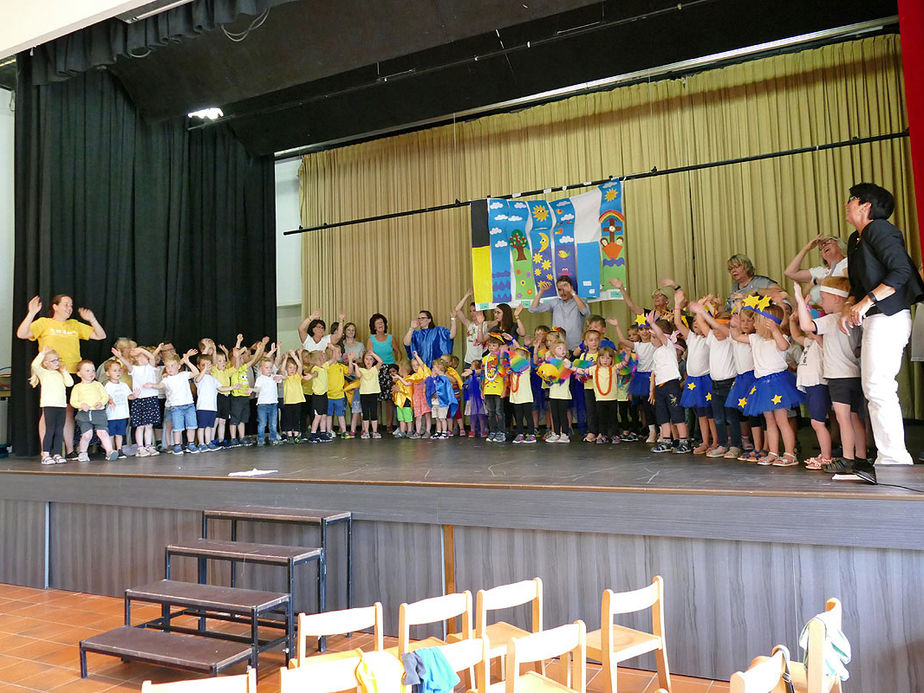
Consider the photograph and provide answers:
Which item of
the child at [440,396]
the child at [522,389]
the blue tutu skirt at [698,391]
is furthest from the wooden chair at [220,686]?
the child at [440,396]

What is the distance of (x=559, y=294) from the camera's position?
308 inches

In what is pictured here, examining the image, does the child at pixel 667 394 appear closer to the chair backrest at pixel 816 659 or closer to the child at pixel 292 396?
the chair backrest at pixel 816 659

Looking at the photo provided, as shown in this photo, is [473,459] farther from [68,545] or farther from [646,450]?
[68,545]

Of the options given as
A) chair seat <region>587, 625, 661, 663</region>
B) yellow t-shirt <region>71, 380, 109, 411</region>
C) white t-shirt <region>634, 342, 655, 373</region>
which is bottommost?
chair seat <region>587, 625, 661, 663</region>

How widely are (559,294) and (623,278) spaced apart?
2.61ft

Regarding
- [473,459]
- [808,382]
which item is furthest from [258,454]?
[808,382]

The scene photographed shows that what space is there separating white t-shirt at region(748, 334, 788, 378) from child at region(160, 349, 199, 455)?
509 centimetres

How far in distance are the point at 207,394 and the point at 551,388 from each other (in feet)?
11.2

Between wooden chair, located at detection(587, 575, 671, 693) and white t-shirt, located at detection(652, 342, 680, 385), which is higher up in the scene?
white t-shirt, located at detection(652, 342, 680, 385)

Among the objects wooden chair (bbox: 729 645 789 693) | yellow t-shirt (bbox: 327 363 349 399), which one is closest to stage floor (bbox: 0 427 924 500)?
yellow t-shirt (bbox: 327 363 349 399)

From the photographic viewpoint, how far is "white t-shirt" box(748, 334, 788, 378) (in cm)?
449

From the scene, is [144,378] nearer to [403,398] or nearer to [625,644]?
[403,398]

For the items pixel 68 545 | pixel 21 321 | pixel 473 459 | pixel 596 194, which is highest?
pixel 596 194

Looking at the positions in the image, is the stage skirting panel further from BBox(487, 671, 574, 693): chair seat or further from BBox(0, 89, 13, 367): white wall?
BBox(0, 89, 13, 367): white wall
